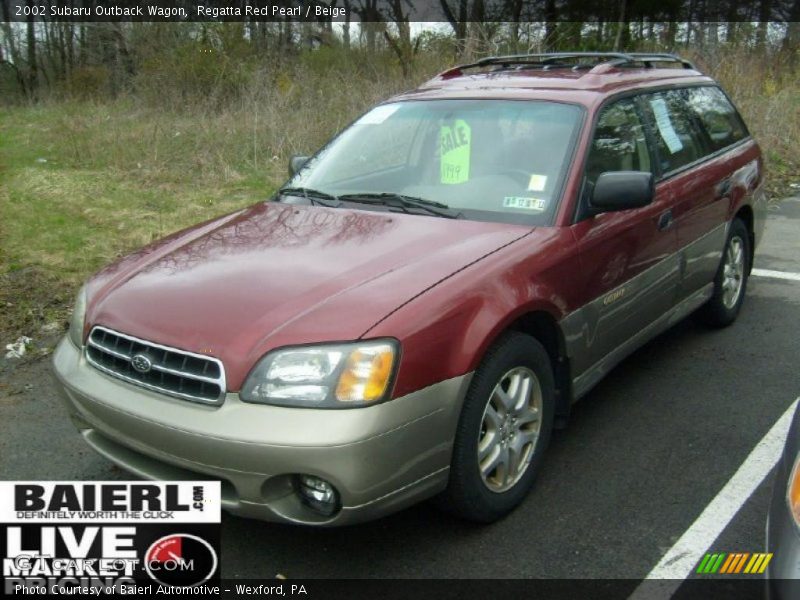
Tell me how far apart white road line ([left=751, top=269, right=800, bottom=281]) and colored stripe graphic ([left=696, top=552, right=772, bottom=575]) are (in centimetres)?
426

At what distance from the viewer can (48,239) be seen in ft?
24.8

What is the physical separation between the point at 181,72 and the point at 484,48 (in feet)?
21.7

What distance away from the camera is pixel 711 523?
10.4 feet

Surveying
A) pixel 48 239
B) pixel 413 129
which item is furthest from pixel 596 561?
pixel 48 239

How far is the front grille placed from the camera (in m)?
2.70

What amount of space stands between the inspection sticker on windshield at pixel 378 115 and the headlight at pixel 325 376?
2.13m

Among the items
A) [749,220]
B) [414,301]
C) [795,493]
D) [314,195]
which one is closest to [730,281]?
[749,220]

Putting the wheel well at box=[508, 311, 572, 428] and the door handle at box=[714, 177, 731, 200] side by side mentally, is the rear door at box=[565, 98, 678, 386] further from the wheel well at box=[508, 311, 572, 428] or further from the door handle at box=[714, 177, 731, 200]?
the door handle at box=[714, 177, 731, 200]

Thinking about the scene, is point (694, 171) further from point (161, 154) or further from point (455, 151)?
point (161, 154)

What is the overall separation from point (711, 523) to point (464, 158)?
1958 millimetres

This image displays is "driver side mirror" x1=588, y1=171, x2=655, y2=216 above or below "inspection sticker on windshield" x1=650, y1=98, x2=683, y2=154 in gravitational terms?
below

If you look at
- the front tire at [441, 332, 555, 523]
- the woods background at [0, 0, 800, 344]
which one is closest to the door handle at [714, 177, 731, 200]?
the front tire at [441, 332, 555, 523]

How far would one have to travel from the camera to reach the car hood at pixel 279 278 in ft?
9.00

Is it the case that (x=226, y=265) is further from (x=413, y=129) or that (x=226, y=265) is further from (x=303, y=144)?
(x=303, y=144)
